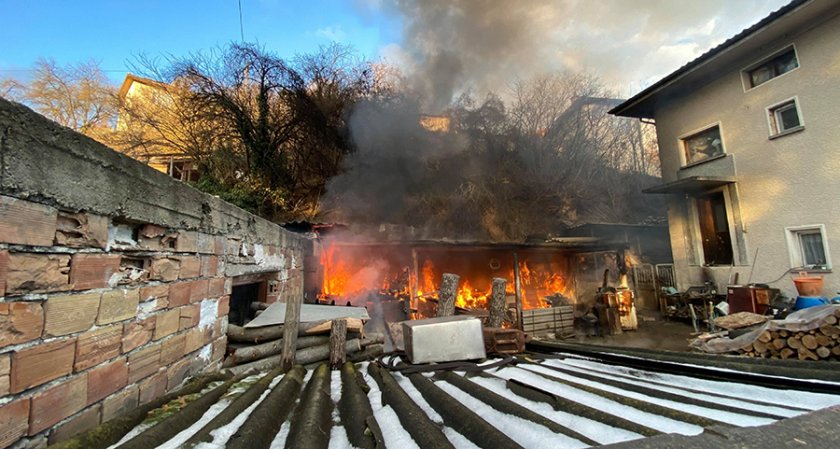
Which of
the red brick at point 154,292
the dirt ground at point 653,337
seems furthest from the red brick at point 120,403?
the dirt ground at point 653,337

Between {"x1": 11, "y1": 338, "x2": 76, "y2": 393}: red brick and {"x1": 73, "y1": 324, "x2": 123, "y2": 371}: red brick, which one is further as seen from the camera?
{"x1": 73, "y1": 324, "x2": 123, "y2": 371}: red brick

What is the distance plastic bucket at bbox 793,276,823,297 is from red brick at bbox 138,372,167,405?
1250 cm

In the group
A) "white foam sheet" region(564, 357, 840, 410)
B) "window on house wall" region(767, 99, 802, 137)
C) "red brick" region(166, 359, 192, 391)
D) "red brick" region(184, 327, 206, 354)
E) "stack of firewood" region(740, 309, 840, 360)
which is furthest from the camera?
"window on house wall" region(767, 99, 802, 137)

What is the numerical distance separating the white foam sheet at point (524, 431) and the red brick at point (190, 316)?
2.42 metres

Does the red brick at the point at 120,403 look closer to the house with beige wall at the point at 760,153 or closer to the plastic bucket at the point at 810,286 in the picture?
the plastic bucket at the point at 810,286

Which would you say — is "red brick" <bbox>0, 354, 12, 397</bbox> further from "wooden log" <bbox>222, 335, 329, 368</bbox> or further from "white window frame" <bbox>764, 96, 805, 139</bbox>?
"white window frame" <bbox>764, 96, 805, 139</bbox>

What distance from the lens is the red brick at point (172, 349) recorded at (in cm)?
255

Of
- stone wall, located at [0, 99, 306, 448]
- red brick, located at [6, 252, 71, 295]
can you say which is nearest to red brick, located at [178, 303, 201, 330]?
stone wall, located at [0, 99, 306, 448]

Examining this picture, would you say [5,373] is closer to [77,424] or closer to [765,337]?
[77,424]

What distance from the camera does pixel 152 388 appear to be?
2408 mm

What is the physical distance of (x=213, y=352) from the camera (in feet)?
11.2

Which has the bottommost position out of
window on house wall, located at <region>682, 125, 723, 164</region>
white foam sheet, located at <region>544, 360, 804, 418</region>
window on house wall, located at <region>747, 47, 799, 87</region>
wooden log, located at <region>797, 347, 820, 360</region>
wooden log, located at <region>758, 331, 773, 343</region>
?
wooden log, located at <region>797, 347, 820, 360</region>

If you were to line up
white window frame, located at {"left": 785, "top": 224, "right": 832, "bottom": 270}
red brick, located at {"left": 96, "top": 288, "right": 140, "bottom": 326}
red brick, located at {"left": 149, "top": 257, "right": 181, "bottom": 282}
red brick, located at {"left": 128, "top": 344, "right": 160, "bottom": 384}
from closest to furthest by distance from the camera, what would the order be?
red brick, located at {"left": 96, "top": 288, "right": 140, "bottom": 326} < red brick, located at {"left": 128, "top": 344, "right": 160, "bottom": 384} < red brick, located at {"left": 149, "top": 257, "right": 181, "bottom": 282} < white window frame, located at {"left": 785, "top": 224, "right": 832, "bottom": 270}

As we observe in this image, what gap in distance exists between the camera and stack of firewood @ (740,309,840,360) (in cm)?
535
